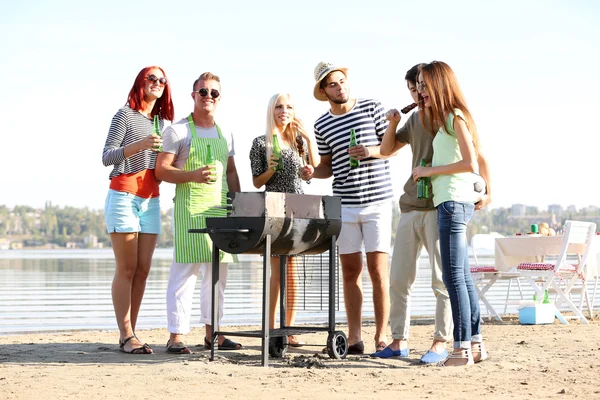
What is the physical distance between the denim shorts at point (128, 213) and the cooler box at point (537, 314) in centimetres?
467

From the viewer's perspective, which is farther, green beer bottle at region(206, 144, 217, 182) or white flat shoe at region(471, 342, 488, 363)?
green beer bottle at region(206, 144, 217, 182)

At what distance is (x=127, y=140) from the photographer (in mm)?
6719

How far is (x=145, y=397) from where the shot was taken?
465 cm

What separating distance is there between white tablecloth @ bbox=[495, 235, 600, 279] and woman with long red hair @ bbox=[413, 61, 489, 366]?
4.43m

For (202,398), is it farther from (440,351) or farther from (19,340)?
(19,340)

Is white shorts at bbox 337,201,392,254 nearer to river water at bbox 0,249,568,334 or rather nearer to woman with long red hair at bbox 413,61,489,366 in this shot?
river water at bbox 0,249,568,334

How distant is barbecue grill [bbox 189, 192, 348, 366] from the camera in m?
5.75

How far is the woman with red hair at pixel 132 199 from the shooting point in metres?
6.57

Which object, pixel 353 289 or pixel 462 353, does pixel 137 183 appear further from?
pixel 462 353

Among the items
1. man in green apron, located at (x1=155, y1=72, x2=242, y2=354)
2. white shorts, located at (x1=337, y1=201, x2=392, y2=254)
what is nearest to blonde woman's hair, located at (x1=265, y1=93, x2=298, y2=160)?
man in green apron, located at (x1=155, y1=72, x2=242, y2=354)

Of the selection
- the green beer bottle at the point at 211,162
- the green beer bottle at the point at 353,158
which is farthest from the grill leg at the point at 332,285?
the green beer bottle at the point at 211,162

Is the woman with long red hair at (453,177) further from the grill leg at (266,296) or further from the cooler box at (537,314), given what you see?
the cooler box at (537,314)

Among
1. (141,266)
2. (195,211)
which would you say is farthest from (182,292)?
(195,211)

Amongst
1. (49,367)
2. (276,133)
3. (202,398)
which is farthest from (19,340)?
(202,398)
